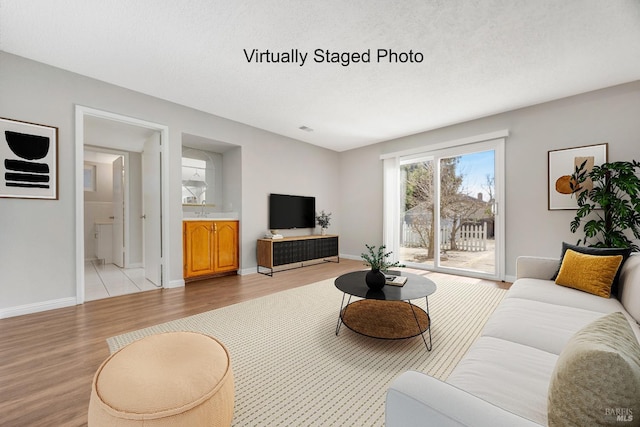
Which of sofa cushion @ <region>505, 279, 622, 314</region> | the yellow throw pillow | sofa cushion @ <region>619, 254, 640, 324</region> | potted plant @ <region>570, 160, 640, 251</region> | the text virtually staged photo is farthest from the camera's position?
potted plant @ <region>570, 160, 640, 251</region>

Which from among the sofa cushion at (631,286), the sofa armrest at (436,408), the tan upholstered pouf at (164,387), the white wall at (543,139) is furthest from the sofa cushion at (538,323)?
the white wall at (543,139)

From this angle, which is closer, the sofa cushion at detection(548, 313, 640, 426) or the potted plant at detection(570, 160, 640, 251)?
the sofa cushion at detection(548, 313, 640, 426)

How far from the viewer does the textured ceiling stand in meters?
1.94

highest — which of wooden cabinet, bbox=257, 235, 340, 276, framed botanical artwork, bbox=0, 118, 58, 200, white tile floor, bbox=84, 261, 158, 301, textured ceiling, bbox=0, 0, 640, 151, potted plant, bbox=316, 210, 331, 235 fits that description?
textured ceiling, bbox=0, 0, 640, 151

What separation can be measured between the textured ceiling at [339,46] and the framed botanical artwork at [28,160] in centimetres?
73

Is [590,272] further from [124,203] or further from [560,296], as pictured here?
[124,203]

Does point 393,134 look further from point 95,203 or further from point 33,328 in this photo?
point 95,203

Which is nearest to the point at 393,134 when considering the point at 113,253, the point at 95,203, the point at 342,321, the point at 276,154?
the point at 276,154

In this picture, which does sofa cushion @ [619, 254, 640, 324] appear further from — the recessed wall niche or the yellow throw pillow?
the recessed wall niche

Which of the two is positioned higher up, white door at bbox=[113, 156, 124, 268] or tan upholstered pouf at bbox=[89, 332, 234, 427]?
white door at bbox=[113, 156, 124, 268]

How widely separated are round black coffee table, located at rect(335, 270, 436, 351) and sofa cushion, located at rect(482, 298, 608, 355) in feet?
1.60

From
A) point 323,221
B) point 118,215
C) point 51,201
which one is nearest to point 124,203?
point 118,215

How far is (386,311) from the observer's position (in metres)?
2.43

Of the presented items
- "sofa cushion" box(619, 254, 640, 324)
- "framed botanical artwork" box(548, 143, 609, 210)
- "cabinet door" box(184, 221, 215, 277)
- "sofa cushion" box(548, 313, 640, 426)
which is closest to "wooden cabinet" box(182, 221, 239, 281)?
"cabinet door" box(184, 221, 215, 277)
